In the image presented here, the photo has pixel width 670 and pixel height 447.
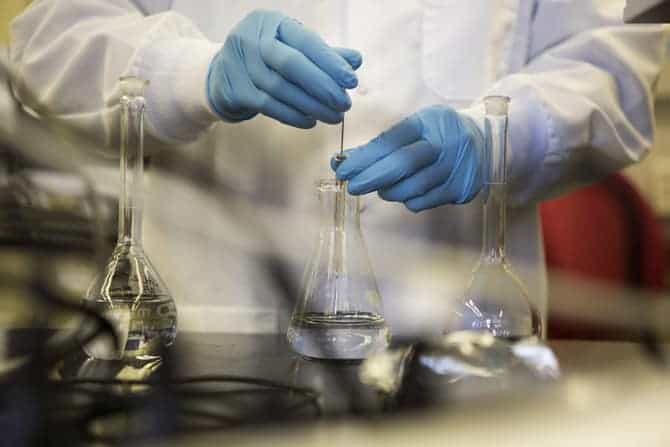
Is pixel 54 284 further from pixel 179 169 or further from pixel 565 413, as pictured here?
pixel 565 413

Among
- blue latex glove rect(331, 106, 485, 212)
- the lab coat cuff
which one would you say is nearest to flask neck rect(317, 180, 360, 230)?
blue latex glove rect(331, 106, 485, 212)

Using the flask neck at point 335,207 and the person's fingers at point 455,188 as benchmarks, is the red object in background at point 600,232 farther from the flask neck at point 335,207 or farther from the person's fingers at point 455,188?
the flask neck at point 335,207

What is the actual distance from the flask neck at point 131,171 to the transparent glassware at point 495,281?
0.33 meters

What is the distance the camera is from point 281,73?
94 centimetres

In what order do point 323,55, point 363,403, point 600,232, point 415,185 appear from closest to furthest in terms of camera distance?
point 363,403 → point 323,55 → point 415,185 → point 600,232

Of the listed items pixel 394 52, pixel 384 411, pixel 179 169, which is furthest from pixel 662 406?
pixel 179 169

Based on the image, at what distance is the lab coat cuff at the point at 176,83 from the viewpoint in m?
1.05

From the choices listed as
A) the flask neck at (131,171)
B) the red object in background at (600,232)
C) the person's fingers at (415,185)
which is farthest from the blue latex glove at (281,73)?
the red object in background at (600,232)

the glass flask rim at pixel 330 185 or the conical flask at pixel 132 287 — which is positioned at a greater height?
the glass flask rim at pixel 330 185

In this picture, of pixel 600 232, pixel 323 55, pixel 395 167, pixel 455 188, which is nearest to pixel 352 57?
pixel 323 55

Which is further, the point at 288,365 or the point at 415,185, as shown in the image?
the point at 415,185

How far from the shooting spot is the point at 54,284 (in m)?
1.30

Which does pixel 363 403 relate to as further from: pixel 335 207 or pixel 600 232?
pixel 600 232

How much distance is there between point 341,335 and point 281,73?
37cm
